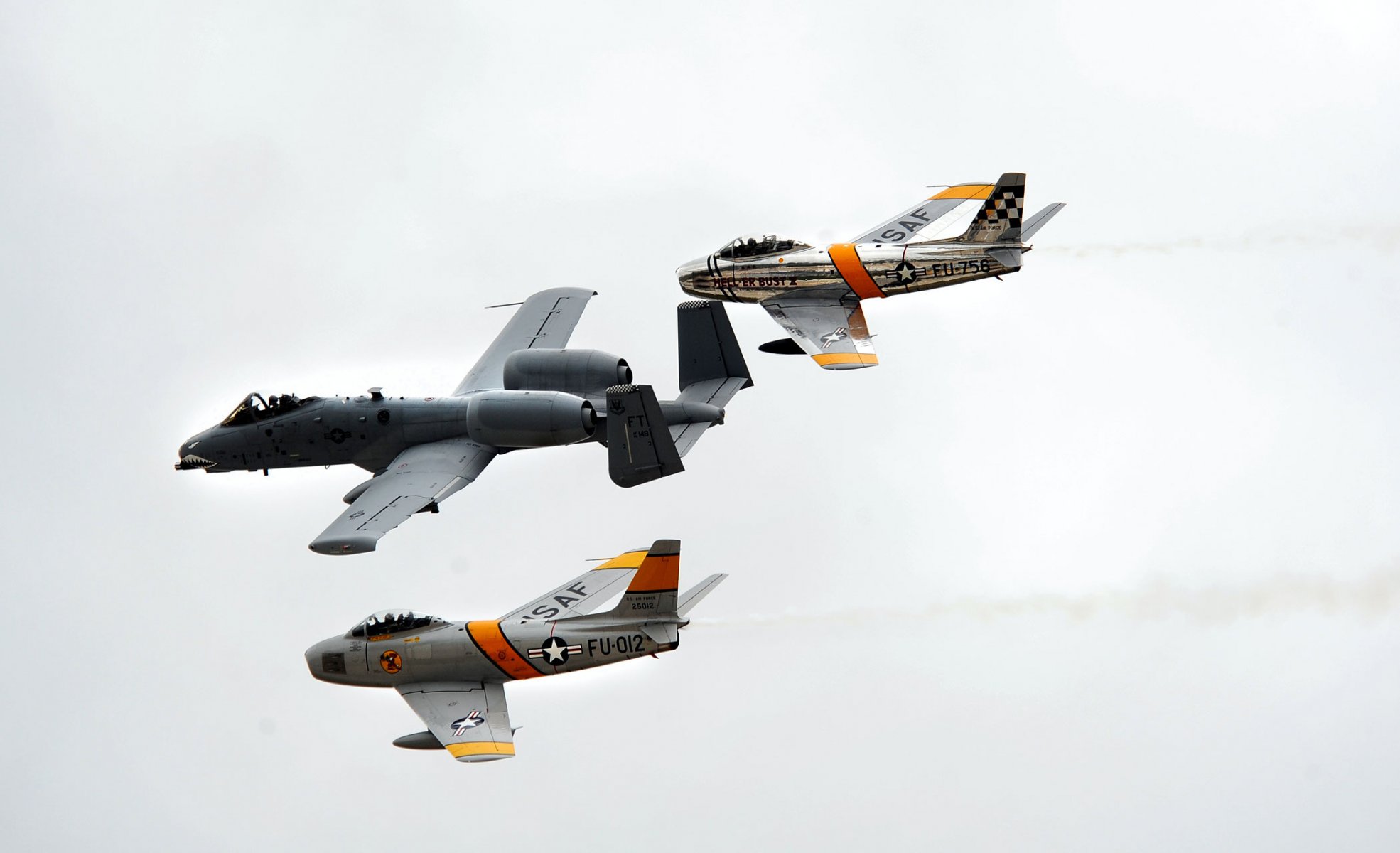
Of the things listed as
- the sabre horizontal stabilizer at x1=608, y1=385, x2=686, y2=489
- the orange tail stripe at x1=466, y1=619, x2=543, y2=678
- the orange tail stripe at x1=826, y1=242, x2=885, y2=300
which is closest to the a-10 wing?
the orange tail stripe at x1=466, y1=619, x2=543, y2=678

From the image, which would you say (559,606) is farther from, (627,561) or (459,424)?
(459,424)

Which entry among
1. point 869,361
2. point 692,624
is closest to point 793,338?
point 869,361

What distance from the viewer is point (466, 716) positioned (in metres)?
39.3

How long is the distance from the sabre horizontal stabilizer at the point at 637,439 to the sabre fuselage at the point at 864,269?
25.1 feet

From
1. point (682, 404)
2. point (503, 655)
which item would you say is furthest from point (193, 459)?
point (682, 404)

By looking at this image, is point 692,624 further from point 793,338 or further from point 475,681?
point 793,338

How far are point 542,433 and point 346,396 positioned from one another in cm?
447

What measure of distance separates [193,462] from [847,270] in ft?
48.7

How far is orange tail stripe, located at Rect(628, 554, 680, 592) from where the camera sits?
3881 centimetres

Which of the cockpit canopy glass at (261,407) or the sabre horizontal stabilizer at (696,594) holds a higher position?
the cockpit canopy glass at (261,407)

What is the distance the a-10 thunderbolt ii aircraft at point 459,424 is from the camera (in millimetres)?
43125

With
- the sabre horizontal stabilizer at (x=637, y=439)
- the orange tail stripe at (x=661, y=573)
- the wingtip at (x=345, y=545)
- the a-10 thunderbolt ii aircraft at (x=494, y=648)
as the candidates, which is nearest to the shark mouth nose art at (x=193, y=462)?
the wingtip at (x=345, y=545)

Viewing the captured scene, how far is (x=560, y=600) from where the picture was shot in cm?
4116

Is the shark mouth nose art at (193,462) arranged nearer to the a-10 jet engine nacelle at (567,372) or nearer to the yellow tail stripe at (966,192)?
the a-10 jet engine nacelle at (567,372)
